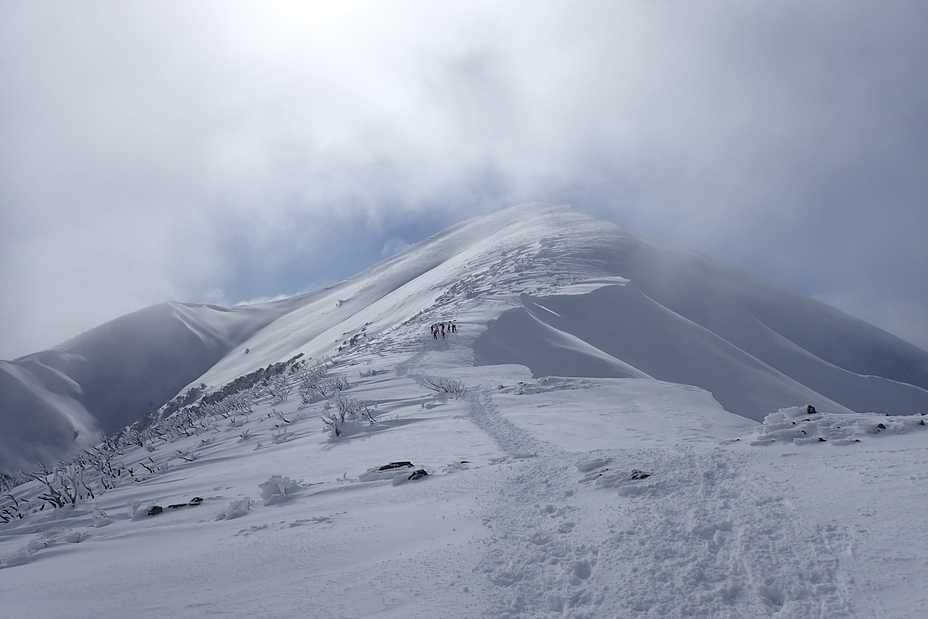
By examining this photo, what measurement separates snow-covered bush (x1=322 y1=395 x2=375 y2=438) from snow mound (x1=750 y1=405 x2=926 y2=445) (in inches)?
256

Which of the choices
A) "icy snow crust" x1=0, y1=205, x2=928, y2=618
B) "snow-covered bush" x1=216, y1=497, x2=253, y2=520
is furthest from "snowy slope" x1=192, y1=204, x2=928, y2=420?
"snow-covered bush" x1=216, y1=497, x2=253, y2=520

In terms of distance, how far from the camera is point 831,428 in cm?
664

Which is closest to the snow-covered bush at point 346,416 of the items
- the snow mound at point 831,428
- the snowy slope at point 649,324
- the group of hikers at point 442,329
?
the snowy slope at point 649,324

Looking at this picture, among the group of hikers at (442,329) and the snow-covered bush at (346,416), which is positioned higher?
the group of hikers at (442,329)

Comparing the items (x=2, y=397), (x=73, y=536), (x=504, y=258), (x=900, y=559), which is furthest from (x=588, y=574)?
(x=2, y=397)

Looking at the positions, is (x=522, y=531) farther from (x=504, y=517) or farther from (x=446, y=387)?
(x=446, y=387)

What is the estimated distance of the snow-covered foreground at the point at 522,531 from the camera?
3.38 meters

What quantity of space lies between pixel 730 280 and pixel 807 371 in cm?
1233

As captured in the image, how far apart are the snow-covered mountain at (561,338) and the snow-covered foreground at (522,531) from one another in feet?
29.7

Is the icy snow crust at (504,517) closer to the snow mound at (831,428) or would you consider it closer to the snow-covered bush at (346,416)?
the snow mound at (831,428)

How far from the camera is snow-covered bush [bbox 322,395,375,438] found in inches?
371

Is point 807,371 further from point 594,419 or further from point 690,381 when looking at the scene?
point 594,419

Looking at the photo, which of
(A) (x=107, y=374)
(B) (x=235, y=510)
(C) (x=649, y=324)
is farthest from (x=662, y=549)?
(A) (x=107, y=374)

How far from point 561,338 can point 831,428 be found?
11.7m
